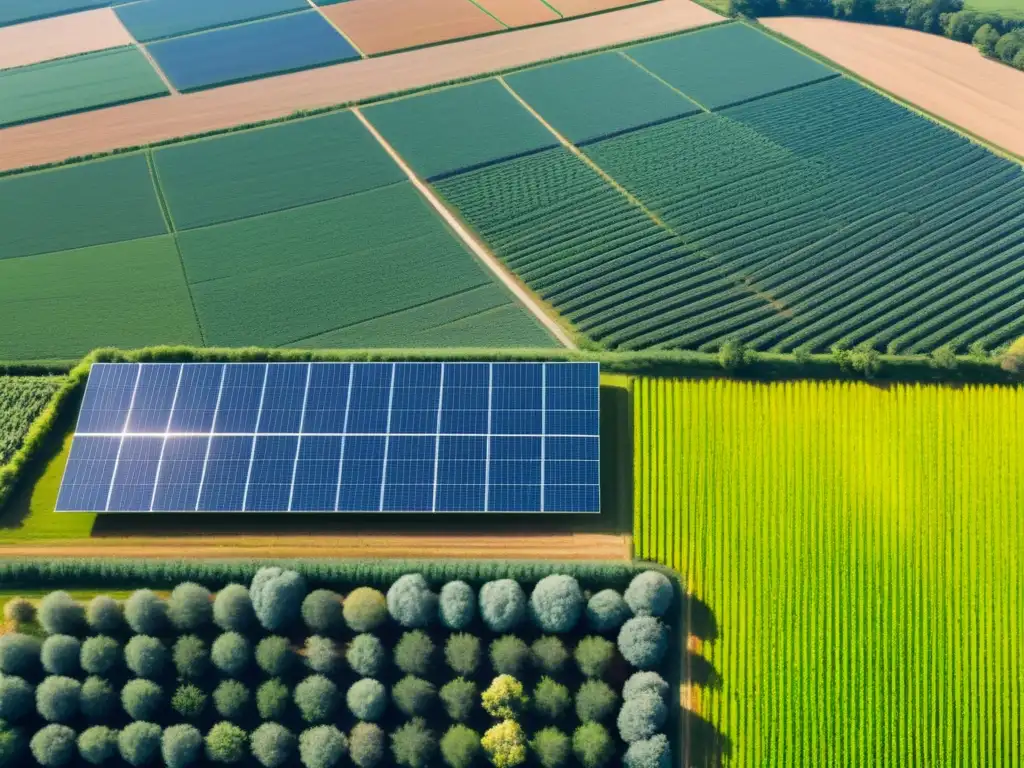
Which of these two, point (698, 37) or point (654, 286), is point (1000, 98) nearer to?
point (698, 37)

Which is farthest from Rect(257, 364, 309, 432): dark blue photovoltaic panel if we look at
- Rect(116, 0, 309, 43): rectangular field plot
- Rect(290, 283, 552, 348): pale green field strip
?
Rect(116, 0, 309, 43): rectangular field plot

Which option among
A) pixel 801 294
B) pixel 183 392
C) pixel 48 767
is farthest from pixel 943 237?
pixel 48 767

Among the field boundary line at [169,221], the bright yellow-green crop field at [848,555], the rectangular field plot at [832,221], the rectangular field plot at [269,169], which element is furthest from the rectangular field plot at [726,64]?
the field boundary line at [169,221]

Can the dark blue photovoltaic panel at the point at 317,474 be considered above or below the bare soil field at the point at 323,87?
below

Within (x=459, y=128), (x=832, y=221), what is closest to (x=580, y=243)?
(x=459, y=128)

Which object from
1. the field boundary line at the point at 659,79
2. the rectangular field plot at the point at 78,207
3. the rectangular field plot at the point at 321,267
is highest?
the field boundary line at the point at 659,79

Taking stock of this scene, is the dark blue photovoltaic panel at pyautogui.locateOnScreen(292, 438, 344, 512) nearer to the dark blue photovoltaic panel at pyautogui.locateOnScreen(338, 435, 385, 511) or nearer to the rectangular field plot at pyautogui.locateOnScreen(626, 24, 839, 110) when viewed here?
the dark blue photovoltaic panel at pyautogui.locateOnScreen(338, 435, 385, 511)

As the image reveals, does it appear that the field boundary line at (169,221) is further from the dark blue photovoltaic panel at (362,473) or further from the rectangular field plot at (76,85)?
the dark blue photovoltaic panel at (362,473)
